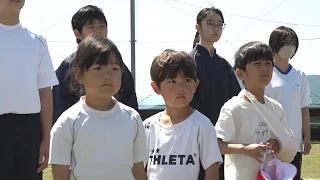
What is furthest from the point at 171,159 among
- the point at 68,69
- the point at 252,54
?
the point at 68,69

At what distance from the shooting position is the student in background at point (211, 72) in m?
4.29

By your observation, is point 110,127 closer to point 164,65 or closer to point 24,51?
point 164,65

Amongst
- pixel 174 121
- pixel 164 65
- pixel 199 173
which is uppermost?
pixel 164 65

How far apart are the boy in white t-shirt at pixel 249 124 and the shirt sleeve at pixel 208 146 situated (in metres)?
0.34

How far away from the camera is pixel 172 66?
3203 millimetres

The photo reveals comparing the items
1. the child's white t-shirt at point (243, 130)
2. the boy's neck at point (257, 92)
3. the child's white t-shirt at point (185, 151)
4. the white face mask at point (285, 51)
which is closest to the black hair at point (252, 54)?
the boy's neck at point (257, 92)

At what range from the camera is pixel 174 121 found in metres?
3.25

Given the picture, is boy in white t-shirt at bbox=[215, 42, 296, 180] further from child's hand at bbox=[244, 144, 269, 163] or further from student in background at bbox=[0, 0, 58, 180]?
student in background at bbox=[0, 0, 58, 180]

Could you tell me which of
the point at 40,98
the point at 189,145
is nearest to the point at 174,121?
the point at 189,145

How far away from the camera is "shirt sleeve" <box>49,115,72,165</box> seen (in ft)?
9.09

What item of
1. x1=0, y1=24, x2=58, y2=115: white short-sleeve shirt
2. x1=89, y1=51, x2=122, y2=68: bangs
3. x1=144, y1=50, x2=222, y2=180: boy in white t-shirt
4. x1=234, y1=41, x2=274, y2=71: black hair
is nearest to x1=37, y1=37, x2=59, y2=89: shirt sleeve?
x1=0, y1=24, x2=58, y2=115: white short-sleeve shirt

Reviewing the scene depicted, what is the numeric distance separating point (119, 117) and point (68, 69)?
119 cm

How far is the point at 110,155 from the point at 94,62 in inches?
15.8

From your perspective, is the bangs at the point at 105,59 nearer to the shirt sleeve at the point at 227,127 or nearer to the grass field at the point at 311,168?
the shirt sleeve at the point at 227,127
